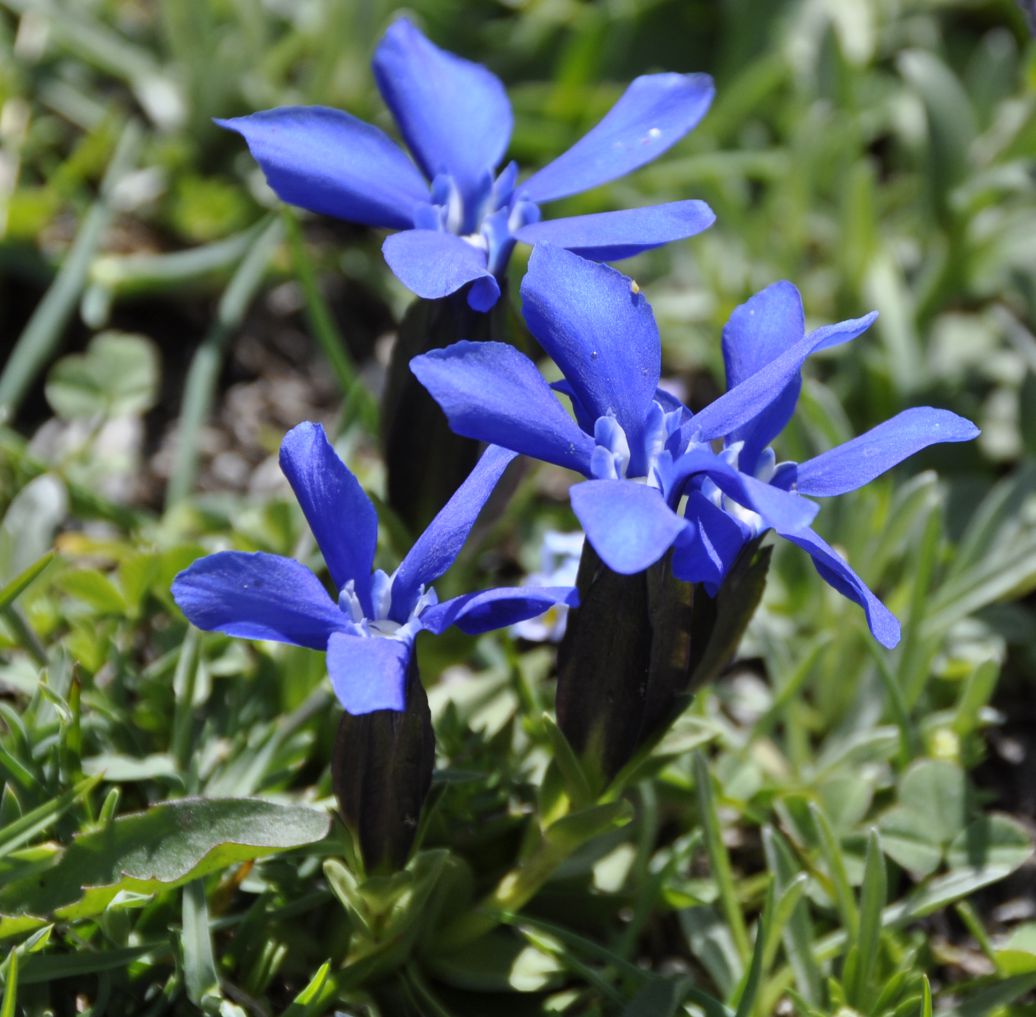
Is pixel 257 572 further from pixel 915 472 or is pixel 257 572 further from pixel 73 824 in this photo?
pixel 915 472

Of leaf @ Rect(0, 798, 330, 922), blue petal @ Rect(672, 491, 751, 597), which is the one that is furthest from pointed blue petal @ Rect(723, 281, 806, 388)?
leaf @ Rect(0, 798, 330, 922)

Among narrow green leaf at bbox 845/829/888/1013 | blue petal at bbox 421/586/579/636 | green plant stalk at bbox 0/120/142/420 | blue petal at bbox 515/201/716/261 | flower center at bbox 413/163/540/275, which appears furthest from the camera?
green plant stalk at bbox 0/120/142/420

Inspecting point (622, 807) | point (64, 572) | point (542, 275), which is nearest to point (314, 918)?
point (622, 807)

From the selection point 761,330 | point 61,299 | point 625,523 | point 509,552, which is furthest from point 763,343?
point 61,299

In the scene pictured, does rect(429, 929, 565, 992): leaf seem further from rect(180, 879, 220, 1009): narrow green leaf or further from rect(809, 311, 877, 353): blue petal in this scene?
rect(809, 311, 877, 353): blue petal

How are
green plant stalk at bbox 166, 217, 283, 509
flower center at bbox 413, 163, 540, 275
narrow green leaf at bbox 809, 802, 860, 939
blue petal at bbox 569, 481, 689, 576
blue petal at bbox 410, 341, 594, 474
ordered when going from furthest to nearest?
green plant stalk at bbox 166, 217, 283, 509, narrow green leaf at bbox 809, 802, 860, 939, flower center at bbox 413, 163, 540, 275, blue petal at bbox 410, 341, 594, 474, blue petal at bbox 569, 481, 689, 576

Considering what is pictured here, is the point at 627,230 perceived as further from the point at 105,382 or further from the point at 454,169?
the point at 105,382

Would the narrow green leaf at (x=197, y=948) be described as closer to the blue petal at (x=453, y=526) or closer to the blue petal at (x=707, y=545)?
the blue petal at (x=453, y=526)
